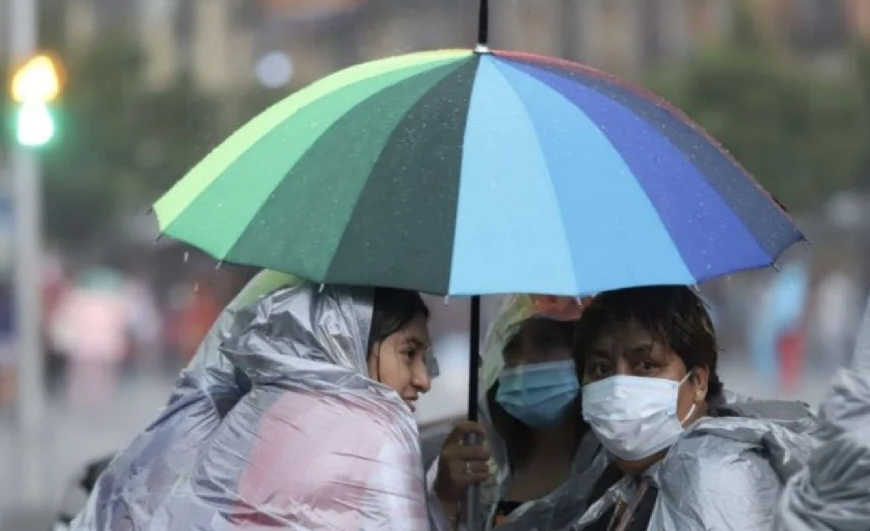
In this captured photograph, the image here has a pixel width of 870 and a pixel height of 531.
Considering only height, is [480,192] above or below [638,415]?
above

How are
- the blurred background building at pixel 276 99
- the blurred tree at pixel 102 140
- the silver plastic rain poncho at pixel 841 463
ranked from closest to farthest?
the silver plastic rain poncho at pixel 841 463 → the blurred background building at pixel 276 99 → the blurred tree at pixel 102 140

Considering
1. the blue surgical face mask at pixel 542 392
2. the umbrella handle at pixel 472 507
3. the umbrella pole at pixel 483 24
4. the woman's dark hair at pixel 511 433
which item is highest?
the umbrella pole at pixel 483 24

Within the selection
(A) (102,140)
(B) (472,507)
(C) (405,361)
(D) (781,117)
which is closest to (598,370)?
(C) (405,361)

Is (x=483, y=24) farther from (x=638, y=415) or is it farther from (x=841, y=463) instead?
(x=841, y=463)

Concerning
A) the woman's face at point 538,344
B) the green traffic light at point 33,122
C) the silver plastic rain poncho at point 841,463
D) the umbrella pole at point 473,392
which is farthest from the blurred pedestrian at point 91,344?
the silver plastic rain poncho at point 841,463

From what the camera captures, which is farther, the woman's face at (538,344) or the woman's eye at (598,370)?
the woman's face at (538,344)

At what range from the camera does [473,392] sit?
3.35m

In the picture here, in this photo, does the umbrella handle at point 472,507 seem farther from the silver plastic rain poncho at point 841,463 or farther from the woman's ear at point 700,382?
the silver plastic rain poncho at point 841,463

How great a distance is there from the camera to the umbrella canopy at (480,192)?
2838mm

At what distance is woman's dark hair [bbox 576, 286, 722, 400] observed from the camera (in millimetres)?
2967

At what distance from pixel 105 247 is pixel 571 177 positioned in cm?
1536

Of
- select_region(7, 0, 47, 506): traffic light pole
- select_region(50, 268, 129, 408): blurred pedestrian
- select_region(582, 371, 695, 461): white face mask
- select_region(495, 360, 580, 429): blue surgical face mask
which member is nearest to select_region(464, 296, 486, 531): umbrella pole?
select_region(495, 360, 580, 429): blue surgical face mask

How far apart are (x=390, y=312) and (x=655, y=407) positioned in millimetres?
506

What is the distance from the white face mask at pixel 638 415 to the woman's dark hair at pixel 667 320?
7 centimetres
